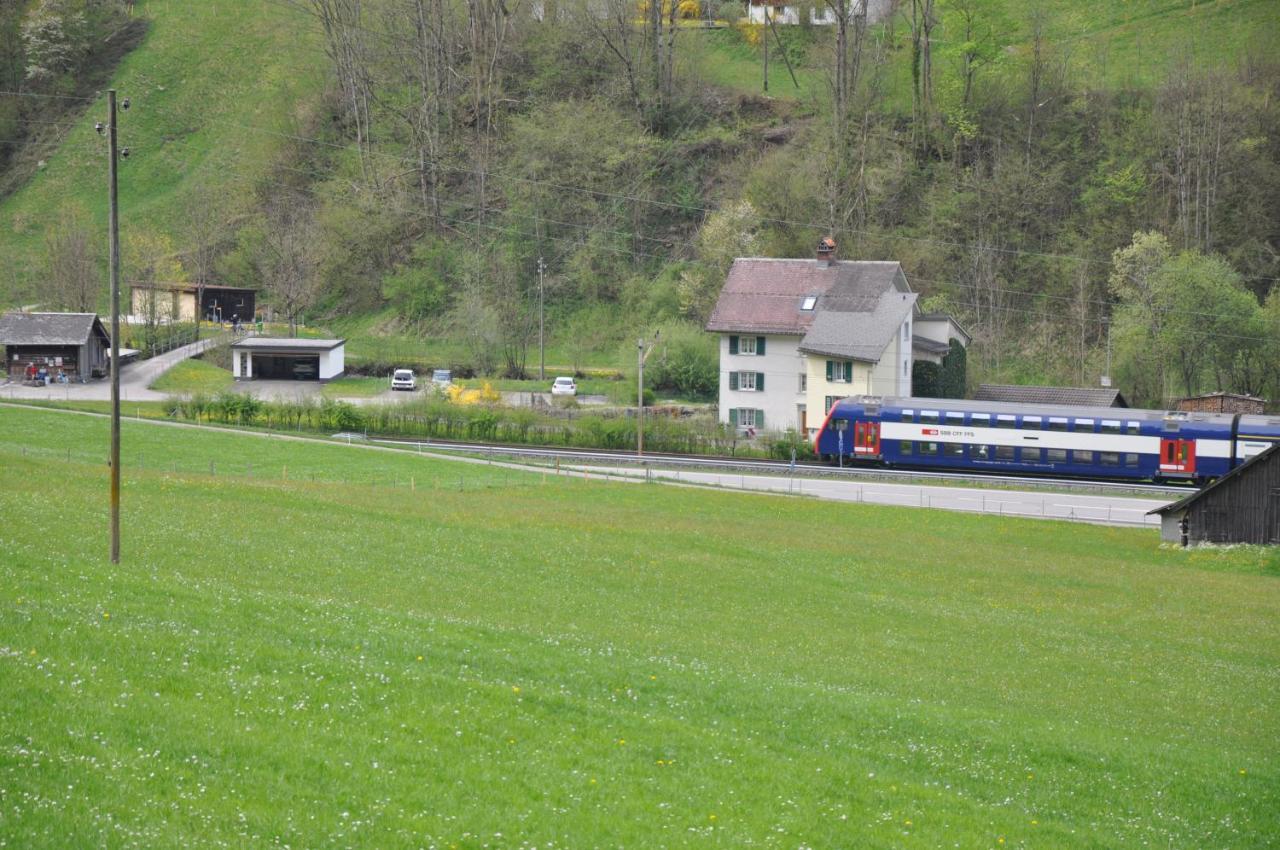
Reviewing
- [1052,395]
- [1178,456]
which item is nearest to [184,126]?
[1052,395]

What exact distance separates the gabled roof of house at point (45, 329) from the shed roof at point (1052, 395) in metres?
53.4

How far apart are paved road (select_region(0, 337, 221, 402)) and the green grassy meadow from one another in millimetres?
37587

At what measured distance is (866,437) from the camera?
62.4 m

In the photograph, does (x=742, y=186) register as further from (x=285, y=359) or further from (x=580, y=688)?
(x=580, y=688)

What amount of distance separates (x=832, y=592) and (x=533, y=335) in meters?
62.4

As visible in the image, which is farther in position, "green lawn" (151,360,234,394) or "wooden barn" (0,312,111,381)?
"green lawn" (151,360,234,394)

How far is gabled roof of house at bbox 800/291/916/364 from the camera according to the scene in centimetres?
6769

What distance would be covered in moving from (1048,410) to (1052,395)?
9.08 meters

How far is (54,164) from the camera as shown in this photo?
11319 centimetres

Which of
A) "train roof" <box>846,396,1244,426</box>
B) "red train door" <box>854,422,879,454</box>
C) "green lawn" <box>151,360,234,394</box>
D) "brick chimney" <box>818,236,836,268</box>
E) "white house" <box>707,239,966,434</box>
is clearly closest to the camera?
"train roof" <box>846,396,1244,426</box>

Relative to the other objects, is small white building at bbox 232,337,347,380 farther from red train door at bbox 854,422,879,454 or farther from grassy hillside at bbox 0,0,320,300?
red train door at bbox 854,422,879,454

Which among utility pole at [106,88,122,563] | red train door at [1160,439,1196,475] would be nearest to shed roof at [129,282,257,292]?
red train door at [1160,439,1196,475]

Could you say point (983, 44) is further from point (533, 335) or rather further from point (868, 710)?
point (868, 710)

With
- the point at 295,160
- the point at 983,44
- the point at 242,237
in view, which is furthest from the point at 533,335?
the point at 983,44
